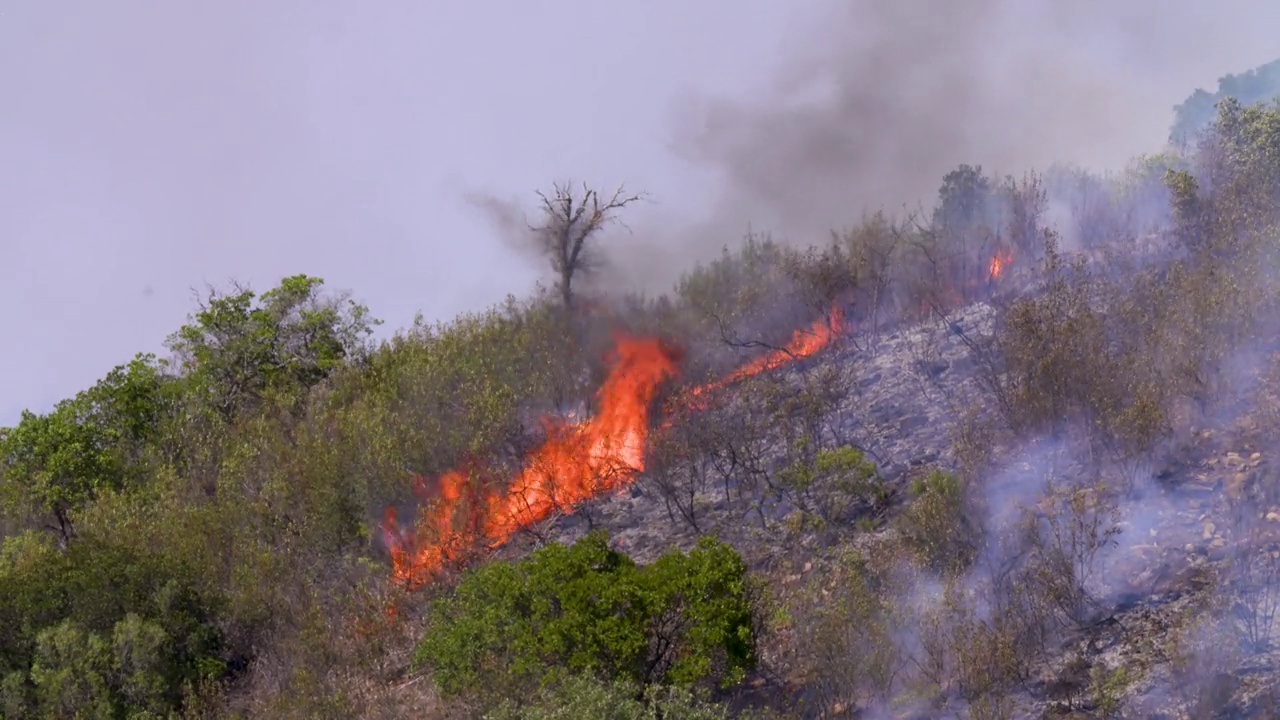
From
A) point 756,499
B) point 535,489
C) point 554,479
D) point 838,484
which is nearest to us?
point 838,484

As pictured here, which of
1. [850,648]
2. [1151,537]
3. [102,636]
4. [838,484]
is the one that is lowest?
[850,648]

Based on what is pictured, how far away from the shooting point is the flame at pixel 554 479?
32.5 metres

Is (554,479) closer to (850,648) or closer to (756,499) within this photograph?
(756,499)

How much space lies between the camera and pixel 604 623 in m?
22.4

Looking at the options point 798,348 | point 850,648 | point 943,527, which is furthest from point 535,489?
point 850,648

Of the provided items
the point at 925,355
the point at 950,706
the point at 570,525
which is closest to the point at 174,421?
the point at 570,525

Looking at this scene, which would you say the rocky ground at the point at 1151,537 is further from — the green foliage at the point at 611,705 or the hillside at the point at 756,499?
the green foliage at the point at 611,705

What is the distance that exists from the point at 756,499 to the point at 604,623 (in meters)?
9.14

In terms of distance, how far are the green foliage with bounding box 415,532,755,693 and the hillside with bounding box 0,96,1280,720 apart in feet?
0.24

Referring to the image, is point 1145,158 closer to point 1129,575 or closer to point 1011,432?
point 1011,432

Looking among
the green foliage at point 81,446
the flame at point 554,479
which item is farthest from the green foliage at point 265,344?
the flame at point 554,479

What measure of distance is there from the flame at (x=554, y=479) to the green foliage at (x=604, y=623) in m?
7.82

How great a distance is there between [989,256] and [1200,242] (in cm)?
758

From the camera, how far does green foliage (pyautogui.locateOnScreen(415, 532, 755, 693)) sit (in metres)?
22.4
